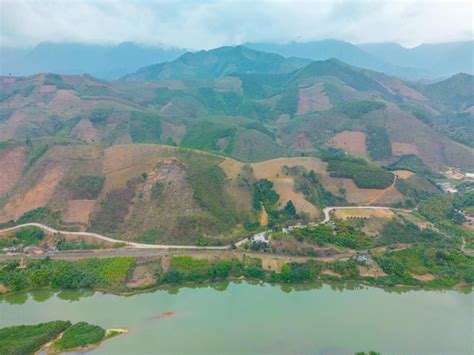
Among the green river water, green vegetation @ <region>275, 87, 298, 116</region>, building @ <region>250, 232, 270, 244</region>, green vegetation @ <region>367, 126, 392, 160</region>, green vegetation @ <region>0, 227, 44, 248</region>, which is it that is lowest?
the green river water

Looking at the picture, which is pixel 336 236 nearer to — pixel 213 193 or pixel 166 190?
pixel 213 193

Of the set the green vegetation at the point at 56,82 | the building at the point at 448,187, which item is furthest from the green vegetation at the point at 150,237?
Result: the green vegetation at the point at 56,82

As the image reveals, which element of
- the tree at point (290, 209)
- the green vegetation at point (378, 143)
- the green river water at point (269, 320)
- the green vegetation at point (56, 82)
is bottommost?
the green river water at point (269, 320)

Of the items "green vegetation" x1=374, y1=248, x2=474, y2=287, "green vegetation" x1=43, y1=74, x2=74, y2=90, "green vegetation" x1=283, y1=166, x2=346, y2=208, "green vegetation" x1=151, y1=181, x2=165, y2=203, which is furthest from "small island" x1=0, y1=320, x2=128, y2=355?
"green vegetation" x1=43, y1=74, x2=74, y2=90

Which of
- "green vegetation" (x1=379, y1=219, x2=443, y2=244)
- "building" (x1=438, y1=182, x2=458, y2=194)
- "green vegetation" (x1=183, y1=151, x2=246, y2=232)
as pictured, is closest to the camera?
"green vegetation" (x1=379, y1=219, x2=443, y2=244)

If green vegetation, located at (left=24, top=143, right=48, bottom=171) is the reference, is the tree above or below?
below

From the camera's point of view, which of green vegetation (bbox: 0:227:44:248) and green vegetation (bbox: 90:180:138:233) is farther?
green vegetation (bbox: 90:180:138:233)

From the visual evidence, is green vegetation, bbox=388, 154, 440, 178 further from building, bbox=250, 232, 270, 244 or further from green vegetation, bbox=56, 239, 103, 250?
green vegetation, bbox=56, 239, 103, 250

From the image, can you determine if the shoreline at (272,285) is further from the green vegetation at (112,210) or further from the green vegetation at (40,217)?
the green vegetation at (40,217)
